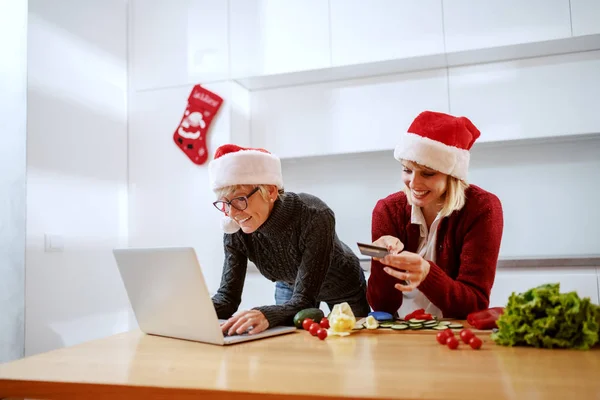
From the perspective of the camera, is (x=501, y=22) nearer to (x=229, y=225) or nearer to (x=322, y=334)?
(x=229, y=225)

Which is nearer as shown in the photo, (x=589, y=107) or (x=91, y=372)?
(x=91, y=372)

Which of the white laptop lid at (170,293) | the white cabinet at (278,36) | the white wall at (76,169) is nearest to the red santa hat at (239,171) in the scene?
the white laptop lid at (170,293)

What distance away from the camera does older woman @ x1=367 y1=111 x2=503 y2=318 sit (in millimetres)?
1724

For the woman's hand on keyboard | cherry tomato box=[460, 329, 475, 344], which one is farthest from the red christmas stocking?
cherry tomato box=[460, 329, 475, 344]

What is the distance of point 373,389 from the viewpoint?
2.84ft

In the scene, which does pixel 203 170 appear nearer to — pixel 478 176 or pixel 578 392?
pixel 478 176

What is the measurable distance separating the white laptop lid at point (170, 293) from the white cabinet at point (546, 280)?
6.48ft

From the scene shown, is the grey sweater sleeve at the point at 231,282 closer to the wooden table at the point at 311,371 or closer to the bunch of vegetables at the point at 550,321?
the wooden table at the point at 311,371

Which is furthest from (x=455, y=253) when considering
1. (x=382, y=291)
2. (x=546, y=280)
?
(x=546, y=280)

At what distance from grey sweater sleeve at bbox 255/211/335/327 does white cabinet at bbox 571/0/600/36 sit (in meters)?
2.11

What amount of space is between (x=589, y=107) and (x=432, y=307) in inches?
72.1

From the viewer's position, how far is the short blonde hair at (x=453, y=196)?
1817mm

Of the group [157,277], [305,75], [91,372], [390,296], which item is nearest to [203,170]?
[305,75]

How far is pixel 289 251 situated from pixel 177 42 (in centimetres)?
233
